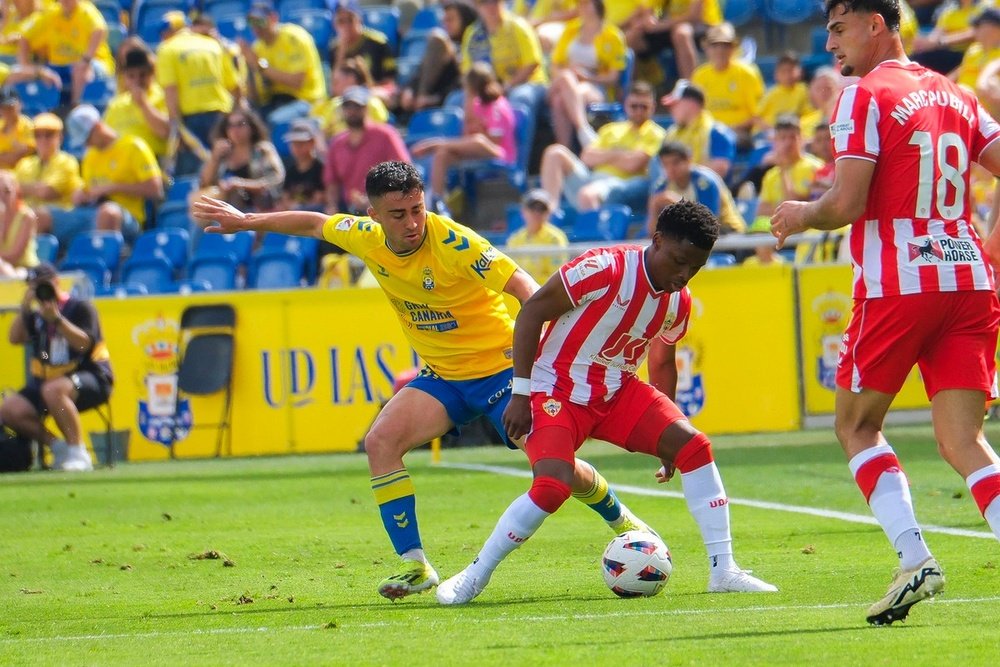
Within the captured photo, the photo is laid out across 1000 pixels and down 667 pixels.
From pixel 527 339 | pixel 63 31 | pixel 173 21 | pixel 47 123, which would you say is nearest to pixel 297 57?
pixel 173 21

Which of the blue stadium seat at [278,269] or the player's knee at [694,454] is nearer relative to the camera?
the player's knee at [694,454]

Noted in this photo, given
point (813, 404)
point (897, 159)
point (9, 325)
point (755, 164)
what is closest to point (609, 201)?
point (755, 164)

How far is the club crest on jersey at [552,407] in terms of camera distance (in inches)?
279

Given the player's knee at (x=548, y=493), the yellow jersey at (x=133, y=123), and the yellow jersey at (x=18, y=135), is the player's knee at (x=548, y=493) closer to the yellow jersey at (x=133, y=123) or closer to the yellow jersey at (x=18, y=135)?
the yellow jersey at (x=133, y=123)

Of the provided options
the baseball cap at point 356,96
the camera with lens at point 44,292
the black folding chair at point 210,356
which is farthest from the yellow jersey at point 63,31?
the camera with lens at point 44,292

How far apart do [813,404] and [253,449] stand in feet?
17.9

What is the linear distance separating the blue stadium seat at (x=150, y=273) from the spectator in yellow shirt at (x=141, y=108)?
256 cm

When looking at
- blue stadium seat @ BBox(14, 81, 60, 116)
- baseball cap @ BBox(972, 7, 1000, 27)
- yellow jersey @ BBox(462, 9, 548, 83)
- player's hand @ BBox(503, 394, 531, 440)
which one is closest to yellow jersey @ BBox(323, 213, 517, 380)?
player's hand @ BBox(503, 394, 531, 440)

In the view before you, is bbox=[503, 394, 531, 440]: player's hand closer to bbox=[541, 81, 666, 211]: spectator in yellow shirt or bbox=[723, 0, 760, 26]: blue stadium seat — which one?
bbox=[541, 81, 666, 211]: spectator in yellow shirt

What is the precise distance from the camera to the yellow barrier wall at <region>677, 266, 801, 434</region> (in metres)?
15.7

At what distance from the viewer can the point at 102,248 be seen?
63.3 feet

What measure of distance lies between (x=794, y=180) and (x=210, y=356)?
6.03 m

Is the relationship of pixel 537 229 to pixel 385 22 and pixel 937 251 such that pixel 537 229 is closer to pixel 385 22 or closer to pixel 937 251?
pixel 385 22

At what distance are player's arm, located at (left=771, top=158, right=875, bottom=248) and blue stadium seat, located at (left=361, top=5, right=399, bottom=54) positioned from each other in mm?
17687
